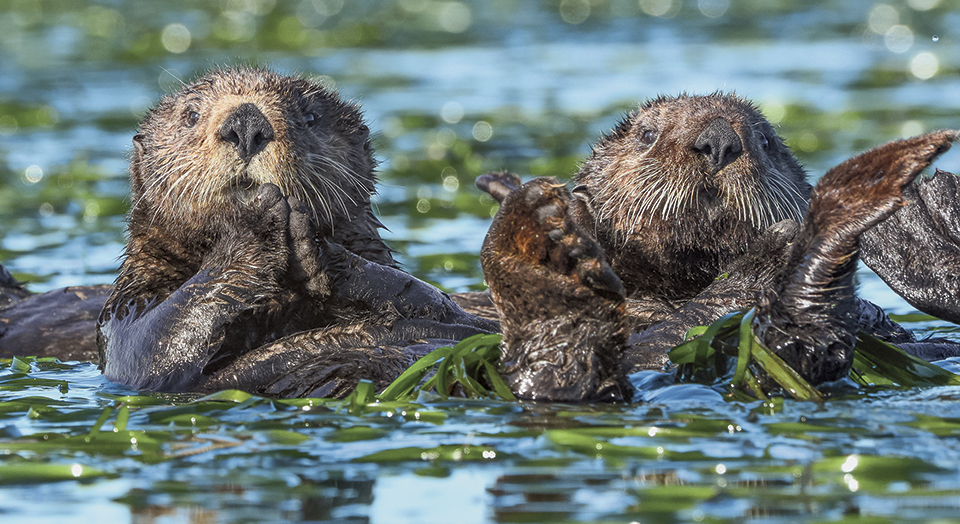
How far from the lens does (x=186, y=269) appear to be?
212 inches

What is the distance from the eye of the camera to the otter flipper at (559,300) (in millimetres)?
3932

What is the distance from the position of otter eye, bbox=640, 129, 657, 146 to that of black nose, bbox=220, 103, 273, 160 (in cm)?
168

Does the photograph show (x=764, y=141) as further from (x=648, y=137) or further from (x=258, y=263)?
(x=258, y=263)

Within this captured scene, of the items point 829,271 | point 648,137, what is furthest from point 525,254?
point 648,137

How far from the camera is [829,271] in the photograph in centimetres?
406

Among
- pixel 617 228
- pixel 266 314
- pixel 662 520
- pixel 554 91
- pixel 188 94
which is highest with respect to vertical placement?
pixel 554 91

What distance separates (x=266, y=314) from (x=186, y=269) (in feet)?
2.11

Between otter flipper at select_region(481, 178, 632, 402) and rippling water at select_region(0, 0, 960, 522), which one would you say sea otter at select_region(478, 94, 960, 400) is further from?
rippling water at select_region(0, 0, 960, 522)

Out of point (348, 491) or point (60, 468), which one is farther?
point (60, 468)

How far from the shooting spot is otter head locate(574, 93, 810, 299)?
497cm

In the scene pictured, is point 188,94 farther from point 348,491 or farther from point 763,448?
point 763,448

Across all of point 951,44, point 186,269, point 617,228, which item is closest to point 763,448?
point 617,228

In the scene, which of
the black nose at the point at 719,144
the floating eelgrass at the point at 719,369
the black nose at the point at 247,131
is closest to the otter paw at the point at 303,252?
the black nose at the point at 247,131

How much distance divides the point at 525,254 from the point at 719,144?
1.31 metres
